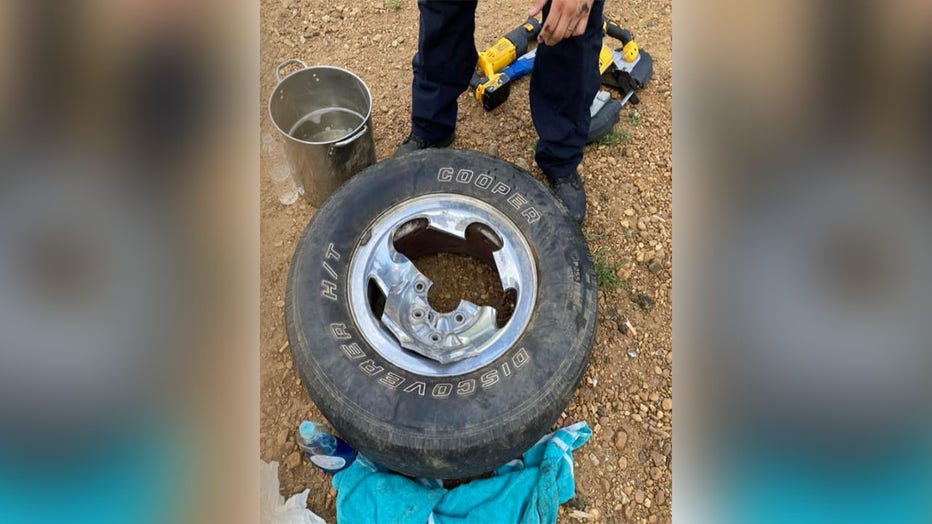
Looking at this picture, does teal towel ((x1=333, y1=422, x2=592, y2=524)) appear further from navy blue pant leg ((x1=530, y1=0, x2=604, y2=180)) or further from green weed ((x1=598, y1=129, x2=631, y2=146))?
green weed ((x1=598, y1=129, x2=631, y2=146))

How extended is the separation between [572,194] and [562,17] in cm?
117

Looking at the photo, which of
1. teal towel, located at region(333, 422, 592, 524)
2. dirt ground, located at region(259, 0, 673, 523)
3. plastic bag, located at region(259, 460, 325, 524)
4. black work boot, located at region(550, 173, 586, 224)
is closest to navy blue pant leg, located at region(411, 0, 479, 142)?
dirt ground, located at region(259, 0, 673, 523)

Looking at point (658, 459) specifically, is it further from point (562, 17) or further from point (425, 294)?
point (562, 17)

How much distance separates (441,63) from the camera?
8.42 ft

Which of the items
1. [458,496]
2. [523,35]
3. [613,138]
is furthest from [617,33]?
[458,496]

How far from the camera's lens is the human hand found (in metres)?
1.84

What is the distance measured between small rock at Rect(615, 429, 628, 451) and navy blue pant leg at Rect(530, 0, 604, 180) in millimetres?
1291

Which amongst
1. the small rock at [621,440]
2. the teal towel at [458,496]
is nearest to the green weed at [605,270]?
the small rock at [621,440]

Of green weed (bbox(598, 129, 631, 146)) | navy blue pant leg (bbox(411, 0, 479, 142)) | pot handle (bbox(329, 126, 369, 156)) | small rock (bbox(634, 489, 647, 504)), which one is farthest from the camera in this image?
green weed (bbox(598, 129, 631, 146))

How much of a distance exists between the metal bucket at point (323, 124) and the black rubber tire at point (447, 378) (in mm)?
311

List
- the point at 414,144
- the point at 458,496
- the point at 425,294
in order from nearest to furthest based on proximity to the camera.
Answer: the point at 458,496, the point at 425,294, the point at 414,144

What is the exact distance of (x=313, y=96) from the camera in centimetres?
293
